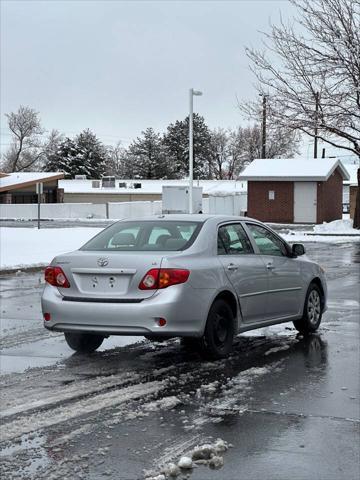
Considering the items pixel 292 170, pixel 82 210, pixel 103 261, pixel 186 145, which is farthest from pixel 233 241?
pixel 186 145

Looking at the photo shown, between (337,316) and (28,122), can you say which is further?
(28,122)

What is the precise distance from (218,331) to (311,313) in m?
2.21

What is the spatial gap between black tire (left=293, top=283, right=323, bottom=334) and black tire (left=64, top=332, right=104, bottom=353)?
261 cm

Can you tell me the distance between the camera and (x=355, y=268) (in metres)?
19.2

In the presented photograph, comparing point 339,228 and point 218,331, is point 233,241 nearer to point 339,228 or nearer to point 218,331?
point 218,331

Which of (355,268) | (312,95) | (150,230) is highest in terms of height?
(312,95)

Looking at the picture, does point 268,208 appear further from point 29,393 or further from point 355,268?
point 29,393

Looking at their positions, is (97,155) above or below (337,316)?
above

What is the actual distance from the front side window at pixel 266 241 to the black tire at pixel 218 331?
1.24 metres

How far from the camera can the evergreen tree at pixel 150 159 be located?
86.6 metres

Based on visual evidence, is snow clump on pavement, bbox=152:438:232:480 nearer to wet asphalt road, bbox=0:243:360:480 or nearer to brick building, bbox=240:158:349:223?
wet asphalt road, bbox=0:243:360:480

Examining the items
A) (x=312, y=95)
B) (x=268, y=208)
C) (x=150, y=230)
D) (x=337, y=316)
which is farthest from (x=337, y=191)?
(x=150, y=230)

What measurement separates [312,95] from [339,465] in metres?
31.5

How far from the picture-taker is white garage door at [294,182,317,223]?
44.5 m
